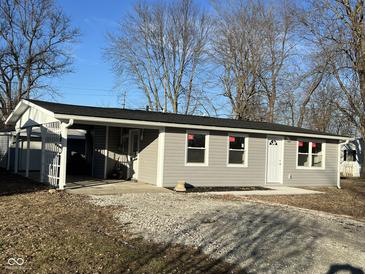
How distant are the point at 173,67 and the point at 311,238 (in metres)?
32.7

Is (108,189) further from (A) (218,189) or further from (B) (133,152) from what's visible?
(A) (218,189)

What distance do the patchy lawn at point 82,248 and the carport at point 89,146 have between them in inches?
178

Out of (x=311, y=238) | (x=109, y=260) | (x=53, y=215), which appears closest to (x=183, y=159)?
(x=53, y=215)

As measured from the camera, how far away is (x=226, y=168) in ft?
55.1

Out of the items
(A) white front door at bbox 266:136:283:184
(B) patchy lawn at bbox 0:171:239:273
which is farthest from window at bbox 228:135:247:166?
(B) patchy lawn at bbox 0:171:239:273

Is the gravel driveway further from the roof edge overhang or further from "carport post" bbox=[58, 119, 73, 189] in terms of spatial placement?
the roof edge overhang

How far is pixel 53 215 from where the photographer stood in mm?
8930

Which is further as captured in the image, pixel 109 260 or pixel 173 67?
pixel 173 67

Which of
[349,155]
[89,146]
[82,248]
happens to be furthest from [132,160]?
[349,155]

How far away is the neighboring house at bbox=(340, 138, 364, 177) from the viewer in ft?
109

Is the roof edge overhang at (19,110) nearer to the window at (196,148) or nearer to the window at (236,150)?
the window at (196,148)

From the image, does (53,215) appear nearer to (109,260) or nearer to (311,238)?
(109,260)

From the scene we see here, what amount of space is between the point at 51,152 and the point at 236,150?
24.5ft

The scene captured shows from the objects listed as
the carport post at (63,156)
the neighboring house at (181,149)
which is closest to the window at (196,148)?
the neighboring house at (181,149)
